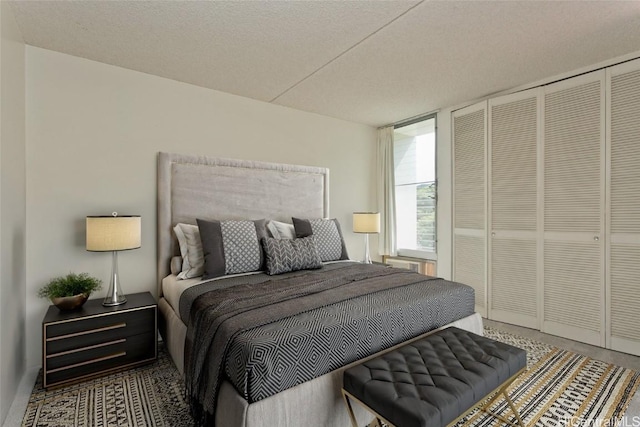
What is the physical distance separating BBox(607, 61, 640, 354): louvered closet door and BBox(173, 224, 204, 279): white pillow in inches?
141

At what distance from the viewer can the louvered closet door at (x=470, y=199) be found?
3.56 meters

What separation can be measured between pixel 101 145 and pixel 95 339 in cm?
158

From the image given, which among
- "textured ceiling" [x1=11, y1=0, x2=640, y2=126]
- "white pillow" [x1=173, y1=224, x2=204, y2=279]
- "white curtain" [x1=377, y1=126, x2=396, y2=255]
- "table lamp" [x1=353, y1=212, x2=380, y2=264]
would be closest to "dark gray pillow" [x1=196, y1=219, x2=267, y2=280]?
"white pillow" [x1=173, y1=224, x2=204, y2=279]

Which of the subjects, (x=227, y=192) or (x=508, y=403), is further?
(x=227, y=192)

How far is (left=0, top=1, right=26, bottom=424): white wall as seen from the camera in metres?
1.81

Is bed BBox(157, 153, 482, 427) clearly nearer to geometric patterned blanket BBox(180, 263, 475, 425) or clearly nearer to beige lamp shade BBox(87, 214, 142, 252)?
geometric patterned blanket BBox(180, 263, 475, 425)

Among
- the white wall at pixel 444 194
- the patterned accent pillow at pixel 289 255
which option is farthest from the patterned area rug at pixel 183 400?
the white wall at pixel 444 194

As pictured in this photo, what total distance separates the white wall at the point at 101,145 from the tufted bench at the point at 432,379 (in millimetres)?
2316

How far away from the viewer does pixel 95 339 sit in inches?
86.9

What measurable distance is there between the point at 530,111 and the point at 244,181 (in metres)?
3.06

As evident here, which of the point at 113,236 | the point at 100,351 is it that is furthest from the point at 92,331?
the point at 113,236

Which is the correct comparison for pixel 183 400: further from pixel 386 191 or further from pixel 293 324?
pixel 386 191

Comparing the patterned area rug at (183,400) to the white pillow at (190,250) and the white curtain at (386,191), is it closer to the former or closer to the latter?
the white pillow at (190,250)

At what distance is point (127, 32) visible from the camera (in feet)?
7.36
